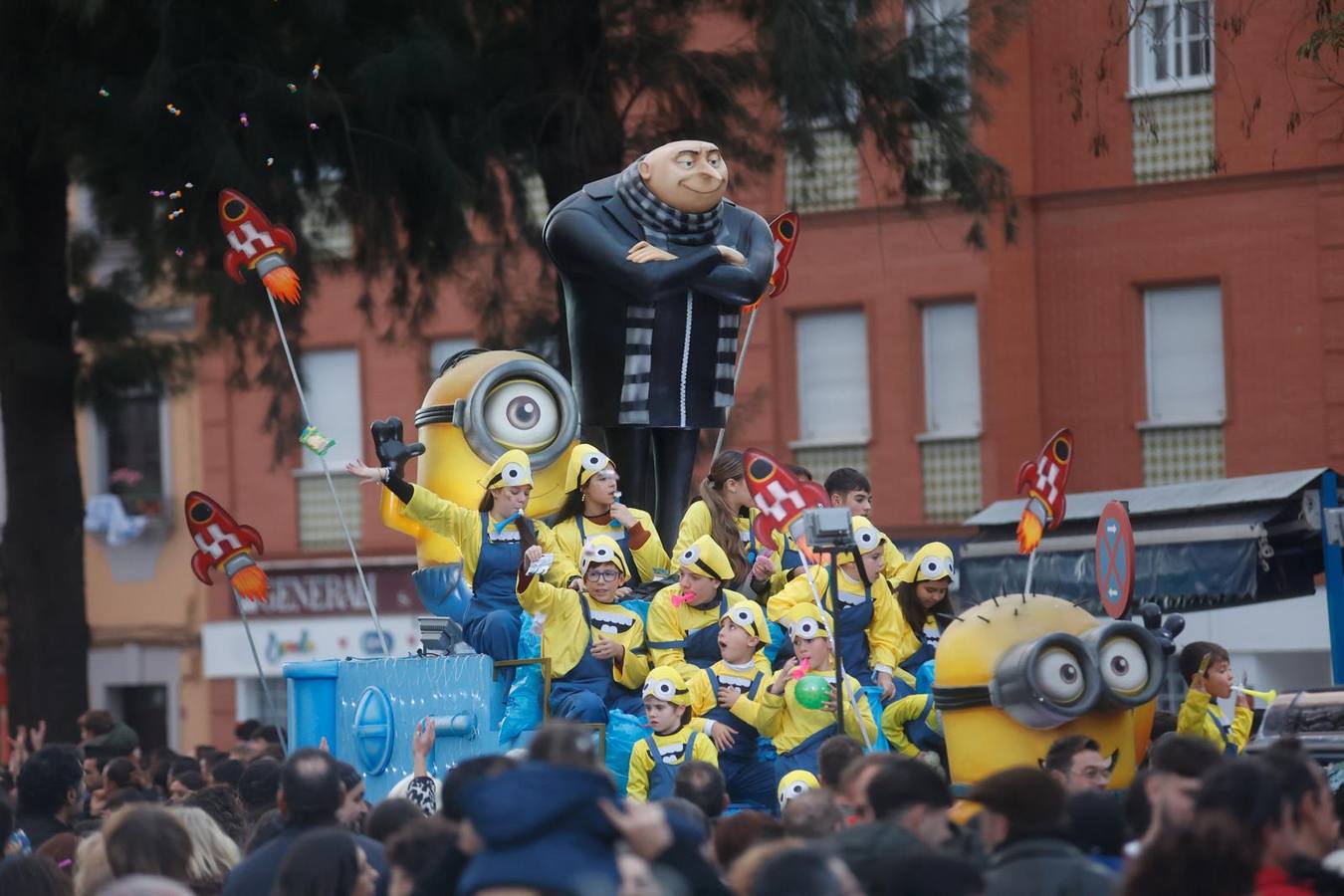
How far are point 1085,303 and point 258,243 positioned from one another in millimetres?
12802

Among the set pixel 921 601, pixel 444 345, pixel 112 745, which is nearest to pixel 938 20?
pixel 921 601

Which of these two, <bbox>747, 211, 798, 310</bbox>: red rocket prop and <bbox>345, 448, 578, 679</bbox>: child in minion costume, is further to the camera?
<bbox>747, 211, 798, 310</bbox>: red rocket prop

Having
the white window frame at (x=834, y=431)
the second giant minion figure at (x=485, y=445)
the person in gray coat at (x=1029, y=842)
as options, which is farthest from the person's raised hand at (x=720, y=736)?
the white window frame at (x=834, y=431)

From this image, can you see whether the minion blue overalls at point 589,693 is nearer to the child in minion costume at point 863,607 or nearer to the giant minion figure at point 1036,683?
the child in minion costume at point 863,607

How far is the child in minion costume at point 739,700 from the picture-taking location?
404 inches

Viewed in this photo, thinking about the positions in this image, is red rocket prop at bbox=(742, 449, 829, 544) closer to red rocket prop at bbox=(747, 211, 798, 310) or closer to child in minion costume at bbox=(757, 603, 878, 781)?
child in minion costume at bbox=(757, 603, 878, 781)

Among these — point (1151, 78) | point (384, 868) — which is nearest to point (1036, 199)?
point (1151, 78)

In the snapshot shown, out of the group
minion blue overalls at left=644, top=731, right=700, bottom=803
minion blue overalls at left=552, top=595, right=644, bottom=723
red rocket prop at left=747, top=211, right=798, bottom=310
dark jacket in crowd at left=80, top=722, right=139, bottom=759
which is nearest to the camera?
minion blue overalls at left=644, top=731, right=700, bottom=803

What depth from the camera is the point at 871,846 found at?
589 cm

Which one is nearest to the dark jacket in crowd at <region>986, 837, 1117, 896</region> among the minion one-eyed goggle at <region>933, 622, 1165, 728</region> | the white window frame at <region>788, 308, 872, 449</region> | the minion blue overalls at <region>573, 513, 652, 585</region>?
the minion one-eyed goggle at <region>933, 622, 1165, 728</region>

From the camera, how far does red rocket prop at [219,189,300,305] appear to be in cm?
1238

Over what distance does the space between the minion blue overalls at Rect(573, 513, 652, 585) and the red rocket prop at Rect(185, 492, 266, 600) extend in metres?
2.33

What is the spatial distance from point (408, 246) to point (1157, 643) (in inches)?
362

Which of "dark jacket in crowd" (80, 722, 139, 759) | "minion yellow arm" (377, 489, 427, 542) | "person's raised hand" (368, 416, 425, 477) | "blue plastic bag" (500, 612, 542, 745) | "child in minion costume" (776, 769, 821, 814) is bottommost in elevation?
"dark jacket in crowd" (80, 722, 139, 759)
